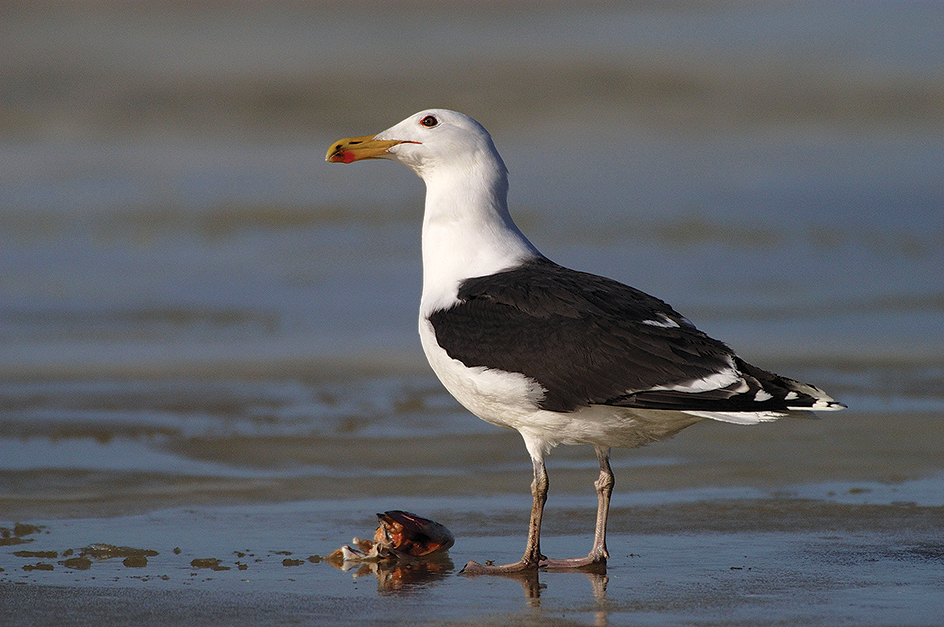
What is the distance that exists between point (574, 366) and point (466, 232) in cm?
127

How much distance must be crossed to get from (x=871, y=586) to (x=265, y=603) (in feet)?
7.98

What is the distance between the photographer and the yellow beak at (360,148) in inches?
286

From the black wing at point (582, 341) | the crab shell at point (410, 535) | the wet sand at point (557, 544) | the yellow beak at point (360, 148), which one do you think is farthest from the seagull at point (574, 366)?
the yellow beak at point (360, 148)

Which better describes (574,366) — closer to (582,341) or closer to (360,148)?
(582,341)

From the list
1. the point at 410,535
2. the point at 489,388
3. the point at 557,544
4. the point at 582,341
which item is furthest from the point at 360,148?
the point at 557,544

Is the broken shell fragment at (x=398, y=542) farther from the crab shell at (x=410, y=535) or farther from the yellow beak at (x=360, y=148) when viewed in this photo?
the yellow beak at (x=360, y=148)

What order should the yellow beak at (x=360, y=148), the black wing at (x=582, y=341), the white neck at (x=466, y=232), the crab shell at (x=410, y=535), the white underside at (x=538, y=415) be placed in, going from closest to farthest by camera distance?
the black wing at (x=582, y=341), the white underside at (x=538, y=415), the crab shell at (x=410, y=535), the white neck at (x=466, y=232), the yellow beak at (x=360, y=148)

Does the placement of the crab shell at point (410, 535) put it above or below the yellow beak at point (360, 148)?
below

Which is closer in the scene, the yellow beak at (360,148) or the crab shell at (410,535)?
the crab shell at (410,535)

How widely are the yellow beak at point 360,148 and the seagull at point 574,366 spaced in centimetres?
85

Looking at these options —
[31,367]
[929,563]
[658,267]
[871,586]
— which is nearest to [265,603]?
[871,586]

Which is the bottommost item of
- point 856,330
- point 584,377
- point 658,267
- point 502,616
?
point 502,616

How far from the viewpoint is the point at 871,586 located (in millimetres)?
5352

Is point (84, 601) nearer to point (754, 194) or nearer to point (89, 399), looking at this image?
point (89, 399)
